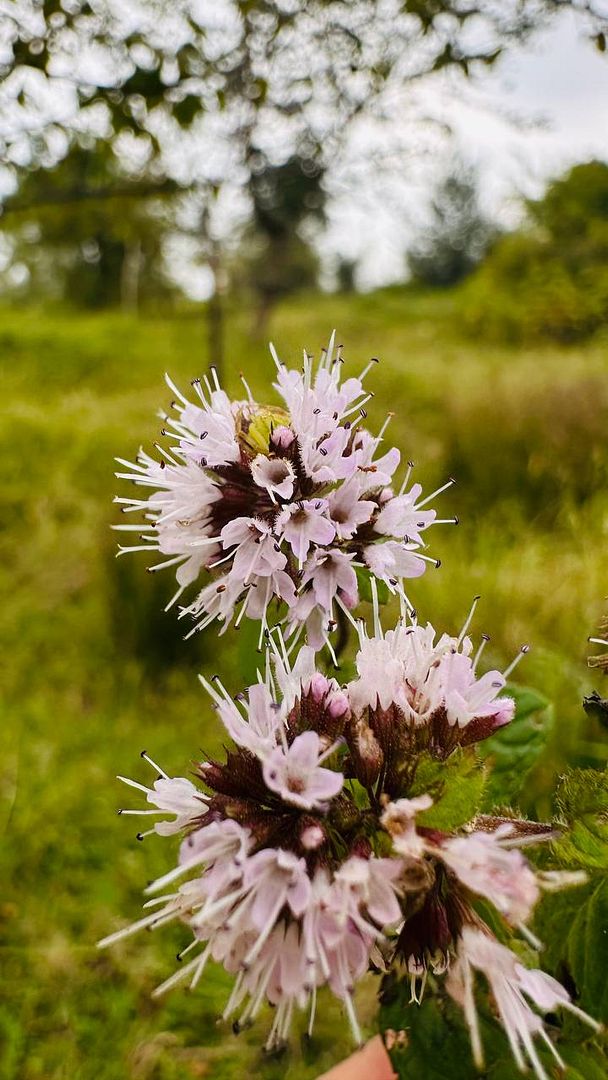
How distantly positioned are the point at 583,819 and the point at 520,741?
1.29 ft

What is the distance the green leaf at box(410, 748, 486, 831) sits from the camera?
1.48 ft

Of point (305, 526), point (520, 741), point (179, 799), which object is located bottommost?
point (520, 741)

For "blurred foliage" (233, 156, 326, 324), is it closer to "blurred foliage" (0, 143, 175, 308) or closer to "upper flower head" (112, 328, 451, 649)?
"blurred foliage" (0, 143, 175, 308)

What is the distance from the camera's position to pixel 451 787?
462 millimetres

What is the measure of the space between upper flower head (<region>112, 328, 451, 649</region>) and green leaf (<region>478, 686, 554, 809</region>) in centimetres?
33

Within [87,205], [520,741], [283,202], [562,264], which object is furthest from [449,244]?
[520,741]

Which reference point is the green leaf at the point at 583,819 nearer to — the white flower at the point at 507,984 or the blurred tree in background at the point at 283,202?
the white flower at the point at 507,984

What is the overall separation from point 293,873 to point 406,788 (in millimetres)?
110

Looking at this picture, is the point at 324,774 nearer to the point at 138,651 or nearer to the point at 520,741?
the point at 520,741

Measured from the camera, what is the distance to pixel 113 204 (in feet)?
7.14

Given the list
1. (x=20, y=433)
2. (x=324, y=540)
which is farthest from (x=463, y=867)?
(x=20, y=433)

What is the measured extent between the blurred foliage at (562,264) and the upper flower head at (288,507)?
248 cm

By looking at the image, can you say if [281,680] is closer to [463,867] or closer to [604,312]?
[463,867]

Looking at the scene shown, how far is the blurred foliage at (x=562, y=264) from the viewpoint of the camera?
150 inches
